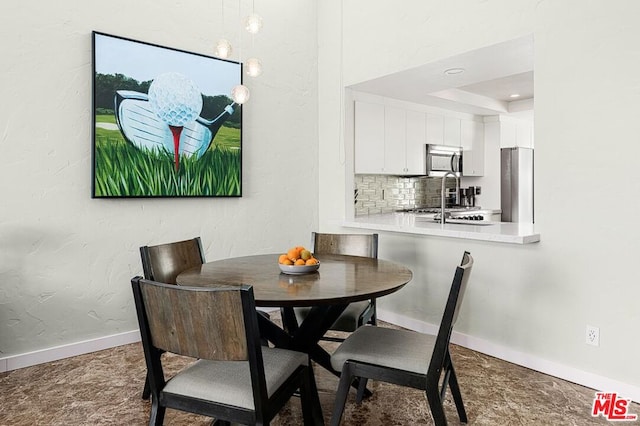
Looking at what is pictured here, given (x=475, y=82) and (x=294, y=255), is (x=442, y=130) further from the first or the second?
(x=294, y=255)

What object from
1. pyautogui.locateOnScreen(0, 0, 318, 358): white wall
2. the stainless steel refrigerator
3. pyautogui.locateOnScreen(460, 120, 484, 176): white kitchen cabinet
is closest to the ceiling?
pyautogui.locateOnScreen(460, 120, 484, 176): white kitchen cabinet

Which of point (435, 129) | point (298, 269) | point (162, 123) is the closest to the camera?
point (298, 269)

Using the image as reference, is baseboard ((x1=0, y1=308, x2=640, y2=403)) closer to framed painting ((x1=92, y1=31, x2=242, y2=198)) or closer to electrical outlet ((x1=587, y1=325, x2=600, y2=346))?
electrical outlet ((x1=587, y1=325, x2=600, y2=346))

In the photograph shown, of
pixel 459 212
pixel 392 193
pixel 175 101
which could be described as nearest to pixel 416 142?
pixel 392 193

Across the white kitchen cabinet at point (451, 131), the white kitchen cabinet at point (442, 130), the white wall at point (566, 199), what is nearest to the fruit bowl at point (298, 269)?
the white wall at point (566, 199)

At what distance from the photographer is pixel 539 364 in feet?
9.37

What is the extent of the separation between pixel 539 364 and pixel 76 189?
3289 mm

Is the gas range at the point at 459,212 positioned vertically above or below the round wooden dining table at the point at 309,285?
above

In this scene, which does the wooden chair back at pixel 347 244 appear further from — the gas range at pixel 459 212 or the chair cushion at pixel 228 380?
the gas range at pixel 459 212

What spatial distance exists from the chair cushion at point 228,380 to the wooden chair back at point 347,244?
128 centimetres

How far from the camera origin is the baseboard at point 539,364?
2.52 m

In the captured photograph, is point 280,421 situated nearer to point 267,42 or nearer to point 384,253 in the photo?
point 384,253

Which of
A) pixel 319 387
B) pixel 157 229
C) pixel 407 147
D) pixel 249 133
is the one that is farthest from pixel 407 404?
pixel 407 147

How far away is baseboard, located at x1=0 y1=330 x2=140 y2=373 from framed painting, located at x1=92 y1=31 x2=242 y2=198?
1.04 m
